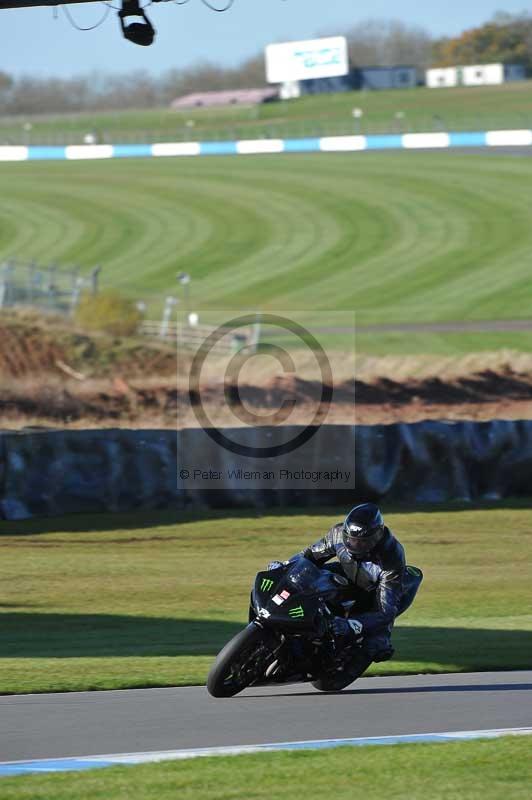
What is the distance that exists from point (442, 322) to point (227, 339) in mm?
8845

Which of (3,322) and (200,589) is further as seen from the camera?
(3,322)

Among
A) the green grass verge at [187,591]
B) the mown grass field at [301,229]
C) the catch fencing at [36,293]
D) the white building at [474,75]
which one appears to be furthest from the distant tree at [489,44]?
the green grass verge at [187,591]

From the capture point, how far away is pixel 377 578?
28.1 feet

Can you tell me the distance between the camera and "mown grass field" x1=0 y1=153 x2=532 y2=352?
47000 mm

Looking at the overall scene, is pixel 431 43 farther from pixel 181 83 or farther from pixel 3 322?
pixel 3 322

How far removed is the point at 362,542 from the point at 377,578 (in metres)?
0.37

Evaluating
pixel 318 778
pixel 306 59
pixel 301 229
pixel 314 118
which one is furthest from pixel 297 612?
pixel 306 59

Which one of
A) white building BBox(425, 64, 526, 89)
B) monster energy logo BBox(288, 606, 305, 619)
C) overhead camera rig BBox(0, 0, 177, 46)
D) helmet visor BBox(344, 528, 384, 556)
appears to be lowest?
monster energy logo BBox(288, 606, 305, 619)

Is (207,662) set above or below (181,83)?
below

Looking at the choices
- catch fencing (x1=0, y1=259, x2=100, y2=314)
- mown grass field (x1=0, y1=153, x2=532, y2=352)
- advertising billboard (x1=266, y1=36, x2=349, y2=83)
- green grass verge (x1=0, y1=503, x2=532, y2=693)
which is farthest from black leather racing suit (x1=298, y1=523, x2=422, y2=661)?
advertising billboard (x1=266, y1=36, x2=349, y2=83)

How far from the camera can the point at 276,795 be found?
6133 mm

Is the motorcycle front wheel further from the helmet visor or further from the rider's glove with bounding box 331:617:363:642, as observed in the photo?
the helmet visor

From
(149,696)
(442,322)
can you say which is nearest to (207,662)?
(149,696)

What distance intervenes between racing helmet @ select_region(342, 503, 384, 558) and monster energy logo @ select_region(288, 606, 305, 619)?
641 millimetres
